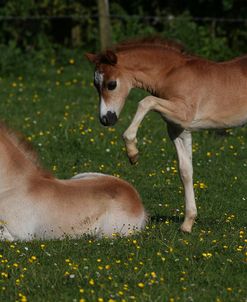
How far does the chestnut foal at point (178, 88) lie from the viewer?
31.1 ft

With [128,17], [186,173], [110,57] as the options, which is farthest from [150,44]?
[128,17]

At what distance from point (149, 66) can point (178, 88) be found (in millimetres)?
383

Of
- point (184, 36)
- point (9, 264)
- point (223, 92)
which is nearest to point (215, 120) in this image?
point (223, 92)

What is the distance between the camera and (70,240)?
345 inches

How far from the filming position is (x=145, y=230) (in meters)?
9.23

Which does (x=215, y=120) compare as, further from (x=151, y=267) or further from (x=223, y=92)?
(x=151, y=267)

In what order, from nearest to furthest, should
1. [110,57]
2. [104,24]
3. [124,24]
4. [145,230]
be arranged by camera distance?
[145,230] < [110,57] < [104,24] < [124,24]

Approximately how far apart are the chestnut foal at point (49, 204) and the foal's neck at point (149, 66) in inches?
45.7

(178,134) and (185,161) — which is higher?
(178,134)

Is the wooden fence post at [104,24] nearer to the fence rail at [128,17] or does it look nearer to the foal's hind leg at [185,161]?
the fence rail at [128,17]

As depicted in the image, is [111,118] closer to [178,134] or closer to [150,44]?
[178,134]

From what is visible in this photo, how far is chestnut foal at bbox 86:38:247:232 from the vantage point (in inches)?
373

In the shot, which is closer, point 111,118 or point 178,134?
point 111,118

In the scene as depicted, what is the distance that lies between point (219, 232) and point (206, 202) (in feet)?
5.53
